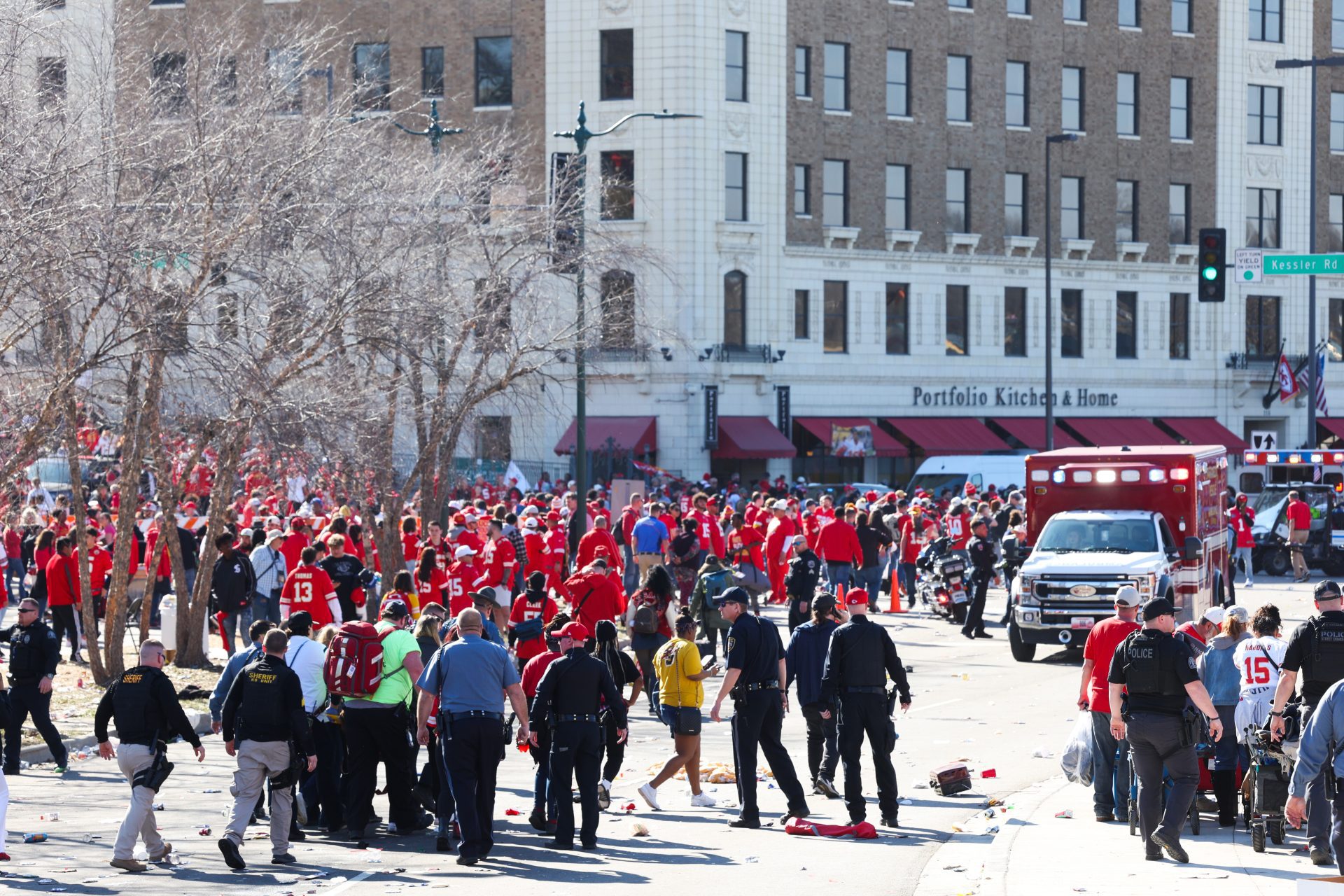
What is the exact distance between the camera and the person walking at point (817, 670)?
46.1 feet

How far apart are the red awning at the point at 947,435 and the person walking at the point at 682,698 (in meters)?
39.7

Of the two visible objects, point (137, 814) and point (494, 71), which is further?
point (494, 71)

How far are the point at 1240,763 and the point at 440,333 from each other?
13968mm

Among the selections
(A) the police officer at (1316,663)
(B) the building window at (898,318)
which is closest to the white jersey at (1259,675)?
(A) the police officer at (1316,663)

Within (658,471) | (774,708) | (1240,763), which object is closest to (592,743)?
(774,708)

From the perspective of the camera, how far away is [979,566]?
87.1 feet

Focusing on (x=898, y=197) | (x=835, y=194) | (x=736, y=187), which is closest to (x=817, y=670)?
(x=736, y=187)

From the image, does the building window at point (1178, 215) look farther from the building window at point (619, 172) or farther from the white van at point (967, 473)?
the building window at point (619, 172)

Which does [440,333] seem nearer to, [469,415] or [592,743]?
[469,415]

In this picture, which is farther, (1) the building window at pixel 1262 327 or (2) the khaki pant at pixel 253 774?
(1) the building window at pixel 1262 327

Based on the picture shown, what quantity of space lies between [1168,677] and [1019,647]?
492 inches

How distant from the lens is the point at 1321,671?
11.7 m

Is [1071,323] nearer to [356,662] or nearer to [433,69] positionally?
[433,69]

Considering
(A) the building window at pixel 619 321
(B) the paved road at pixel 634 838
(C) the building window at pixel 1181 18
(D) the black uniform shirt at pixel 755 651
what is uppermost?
(C) the building window at pixel 1181 18
